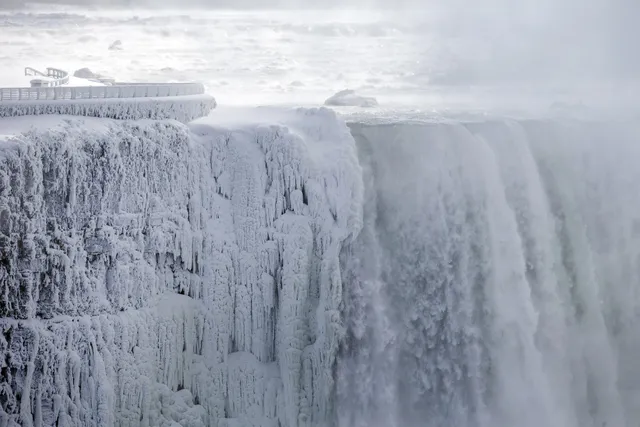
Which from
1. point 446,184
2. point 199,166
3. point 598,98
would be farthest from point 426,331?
point 598,98

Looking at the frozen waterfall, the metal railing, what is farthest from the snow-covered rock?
the metal railing

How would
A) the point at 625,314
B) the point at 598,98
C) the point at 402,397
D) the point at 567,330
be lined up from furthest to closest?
the point at 598,98, the point at 625,314, the point at 567,330, the point at 402,397

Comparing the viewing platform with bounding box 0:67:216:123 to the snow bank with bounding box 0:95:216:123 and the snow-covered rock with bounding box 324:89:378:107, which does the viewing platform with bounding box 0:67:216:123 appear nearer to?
the snow bank with bounding box 0:95:216:123

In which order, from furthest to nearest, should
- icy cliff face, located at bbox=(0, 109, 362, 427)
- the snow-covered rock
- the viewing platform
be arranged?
the snow-covered rock → the viewing platform → icy cliff face, located at bbox=(0, 109, 362, 427)

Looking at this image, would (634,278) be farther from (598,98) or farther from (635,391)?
(598,98)

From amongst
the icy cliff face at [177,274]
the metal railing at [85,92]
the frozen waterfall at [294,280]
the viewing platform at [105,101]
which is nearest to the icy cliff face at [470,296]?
the frozen waterfall at [294,280]

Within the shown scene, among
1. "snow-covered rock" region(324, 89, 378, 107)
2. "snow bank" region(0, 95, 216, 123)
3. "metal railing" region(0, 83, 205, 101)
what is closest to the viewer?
"snow bank" region(0, 95, 216, 123)

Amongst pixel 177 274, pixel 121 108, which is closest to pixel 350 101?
pixel 121 108
